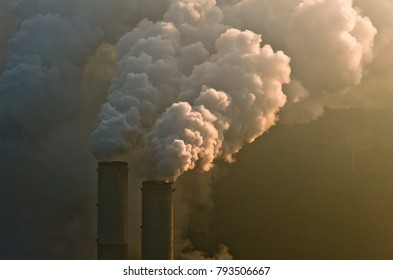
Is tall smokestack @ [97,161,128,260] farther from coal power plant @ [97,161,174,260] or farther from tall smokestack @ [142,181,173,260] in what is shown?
tall smokestack @ [142,181,173,260]

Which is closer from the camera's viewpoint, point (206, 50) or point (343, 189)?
point (206, 50)

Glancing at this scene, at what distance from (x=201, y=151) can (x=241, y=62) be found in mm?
5132

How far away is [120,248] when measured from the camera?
28562mm

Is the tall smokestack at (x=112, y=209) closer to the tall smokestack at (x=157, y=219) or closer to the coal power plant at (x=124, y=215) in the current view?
the coal power plant at (x=124, y=215)

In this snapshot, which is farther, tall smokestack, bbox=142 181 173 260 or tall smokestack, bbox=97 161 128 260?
tall smokestack, bbox=97 161 128 260

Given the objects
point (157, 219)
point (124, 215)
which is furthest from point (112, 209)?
point (157, 219)

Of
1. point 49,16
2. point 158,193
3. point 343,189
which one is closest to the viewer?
point 158,193

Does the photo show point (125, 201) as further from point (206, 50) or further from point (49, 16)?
point (49, 16)

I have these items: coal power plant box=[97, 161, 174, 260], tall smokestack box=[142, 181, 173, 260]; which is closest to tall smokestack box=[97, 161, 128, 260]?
coal power plant box=[97, 161, 174, 260]

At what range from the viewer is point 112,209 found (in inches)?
1102

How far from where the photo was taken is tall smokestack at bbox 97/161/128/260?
27.7 m

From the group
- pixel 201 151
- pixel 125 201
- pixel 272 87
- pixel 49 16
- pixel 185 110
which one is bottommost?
pixel 125 201

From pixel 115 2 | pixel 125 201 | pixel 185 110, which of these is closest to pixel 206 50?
pixel 185 110

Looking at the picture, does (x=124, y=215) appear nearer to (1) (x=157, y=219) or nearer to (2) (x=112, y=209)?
(2) (x=112, y=209)
